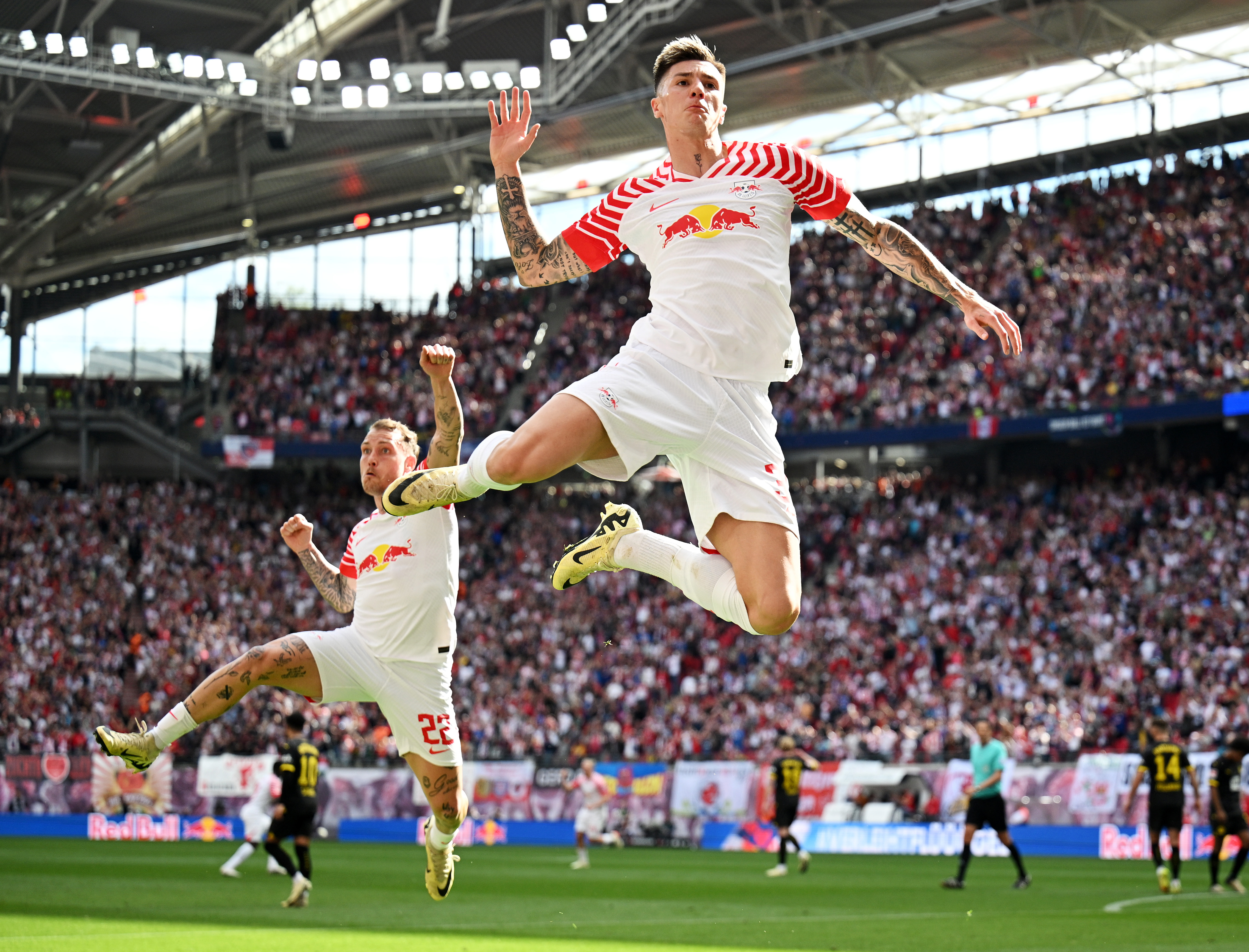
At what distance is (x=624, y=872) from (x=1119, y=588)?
49.6 feet

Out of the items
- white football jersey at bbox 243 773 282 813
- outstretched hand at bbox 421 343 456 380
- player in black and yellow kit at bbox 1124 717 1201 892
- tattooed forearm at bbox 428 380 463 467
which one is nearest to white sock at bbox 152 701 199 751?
tattooed forearm at bbox 428 380 463 467

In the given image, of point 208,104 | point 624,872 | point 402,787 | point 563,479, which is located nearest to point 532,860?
point 624,872

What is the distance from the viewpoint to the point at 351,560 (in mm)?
9898

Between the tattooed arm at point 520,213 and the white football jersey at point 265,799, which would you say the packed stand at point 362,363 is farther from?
the tattooed arm at point 520,213

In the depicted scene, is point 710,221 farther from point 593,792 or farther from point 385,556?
point 593,792

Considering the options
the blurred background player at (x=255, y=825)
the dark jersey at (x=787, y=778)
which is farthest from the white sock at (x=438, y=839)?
the dark jersey at (x=787, y=778)

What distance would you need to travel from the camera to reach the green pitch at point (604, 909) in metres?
12.5

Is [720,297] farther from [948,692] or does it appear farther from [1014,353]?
[948,692]

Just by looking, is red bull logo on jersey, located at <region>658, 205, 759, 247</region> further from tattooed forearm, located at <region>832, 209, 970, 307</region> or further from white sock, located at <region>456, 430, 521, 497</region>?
white sock, located at <region>456, 430, 521, 497</region>

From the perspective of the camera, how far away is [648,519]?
40312mm

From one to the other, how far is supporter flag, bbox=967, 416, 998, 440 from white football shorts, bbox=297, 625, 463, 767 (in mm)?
27685

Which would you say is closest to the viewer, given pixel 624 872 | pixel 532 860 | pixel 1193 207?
pixel 624 872

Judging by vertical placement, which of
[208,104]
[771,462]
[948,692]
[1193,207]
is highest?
[208,104]

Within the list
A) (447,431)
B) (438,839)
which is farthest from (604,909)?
(447,431)
